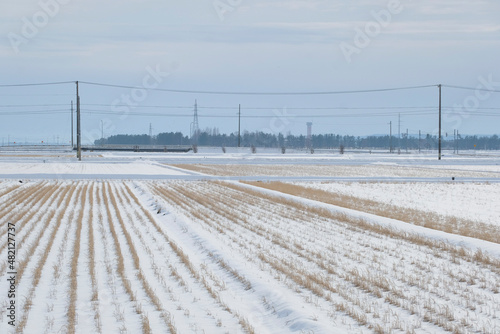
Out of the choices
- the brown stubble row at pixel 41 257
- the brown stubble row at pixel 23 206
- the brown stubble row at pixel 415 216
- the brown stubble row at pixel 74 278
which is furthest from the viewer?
the brown stubble row at pixel 23 206

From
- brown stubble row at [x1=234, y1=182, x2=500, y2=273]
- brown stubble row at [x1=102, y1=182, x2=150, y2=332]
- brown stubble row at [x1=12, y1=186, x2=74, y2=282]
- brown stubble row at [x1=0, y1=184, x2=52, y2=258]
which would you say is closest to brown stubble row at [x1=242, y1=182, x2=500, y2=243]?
brown stubble row at [x1=234, y1=182, x2=500, y2=273]

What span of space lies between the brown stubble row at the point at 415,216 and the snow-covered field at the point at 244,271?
57 cm

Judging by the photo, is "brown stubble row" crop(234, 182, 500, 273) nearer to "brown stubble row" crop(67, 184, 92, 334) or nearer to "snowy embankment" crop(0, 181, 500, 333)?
"snowy embankment" crop(0, 181, 500, 333)

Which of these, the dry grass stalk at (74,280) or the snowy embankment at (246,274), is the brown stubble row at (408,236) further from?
the dry grass stalk at (74,280)

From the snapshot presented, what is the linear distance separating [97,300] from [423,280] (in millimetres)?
4875

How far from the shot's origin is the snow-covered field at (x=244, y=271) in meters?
7.57

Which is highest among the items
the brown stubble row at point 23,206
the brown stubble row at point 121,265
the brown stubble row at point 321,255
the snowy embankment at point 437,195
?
the brown stubble row at point 23,206

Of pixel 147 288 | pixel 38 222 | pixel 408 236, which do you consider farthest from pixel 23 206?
pixel 408 236

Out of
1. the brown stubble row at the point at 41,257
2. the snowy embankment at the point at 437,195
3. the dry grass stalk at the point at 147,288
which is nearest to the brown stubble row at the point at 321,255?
the dry grass stalk at the point at 147,288

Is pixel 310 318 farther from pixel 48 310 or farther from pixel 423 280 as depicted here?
pixel 48 310

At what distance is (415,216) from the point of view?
17.3 meters

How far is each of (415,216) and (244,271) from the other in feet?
28.1

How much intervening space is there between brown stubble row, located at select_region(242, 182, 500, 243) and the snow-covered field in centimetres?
57

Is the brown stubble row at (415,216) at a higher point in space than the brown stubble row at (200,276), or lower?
higher
